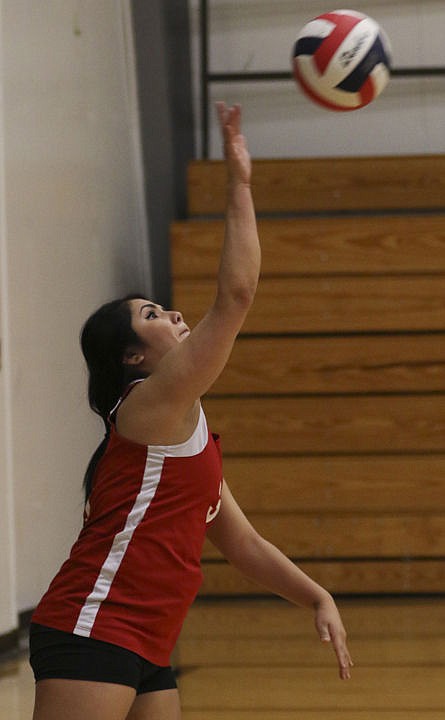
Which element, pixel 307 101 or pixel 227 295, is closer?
pixel 227 295

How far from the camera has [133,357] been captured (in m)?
2.05

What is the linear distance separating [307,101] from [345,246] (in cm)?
134

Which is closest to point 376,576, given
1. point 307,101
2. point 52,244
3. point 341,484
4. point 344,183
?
point 341,484

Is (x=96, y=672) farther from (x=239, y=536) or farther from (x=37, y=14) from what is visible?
(x=37, y=14)

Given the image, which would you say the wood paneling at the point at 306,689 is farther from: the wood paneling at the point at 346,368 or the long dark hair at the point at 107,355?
the wood paneling at the point at 346,368

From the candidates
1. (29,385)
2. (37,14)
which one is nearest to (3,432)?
(29,385)

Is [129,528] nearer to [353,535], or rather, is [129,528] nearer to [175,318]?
[175,318]

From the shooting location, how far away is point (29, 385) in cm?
492

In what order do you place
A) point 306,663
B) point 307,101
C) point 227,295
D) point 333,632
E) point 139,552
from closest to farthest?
point 227,295
point 139,552
point 333,632
point 306,663
point 307,101

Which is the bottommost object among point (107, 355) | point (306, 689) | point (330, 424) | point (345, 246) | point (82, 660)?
point (330, 424)

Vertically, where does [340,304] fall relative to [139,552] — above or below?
below

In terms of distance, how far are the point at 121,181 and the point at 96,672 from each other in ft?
17.4

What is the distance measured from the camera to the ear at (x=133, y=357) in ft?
6.70

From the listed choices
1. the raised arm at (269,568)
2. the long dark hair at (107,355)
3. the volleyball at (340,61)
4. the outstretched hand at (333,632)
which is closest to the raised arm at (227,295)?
the long dark hair at (107,355)
